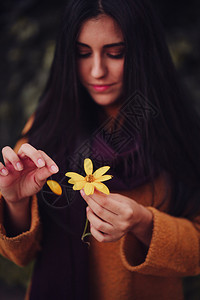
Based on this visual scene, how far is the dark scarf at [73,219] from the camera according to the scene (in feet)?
2.62

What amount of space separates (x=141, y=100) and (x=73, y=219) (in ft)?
1.40

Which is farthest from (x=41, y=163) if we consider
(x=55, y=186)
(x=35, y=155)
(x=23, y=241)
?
(x=23, y=241)

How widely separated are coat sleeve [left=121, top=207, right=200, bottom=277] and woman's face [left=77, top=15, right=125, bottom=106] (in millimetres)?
398

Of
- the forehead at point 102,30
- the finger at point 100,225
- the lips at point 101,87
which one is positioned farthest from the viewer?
the lips at point 101,87

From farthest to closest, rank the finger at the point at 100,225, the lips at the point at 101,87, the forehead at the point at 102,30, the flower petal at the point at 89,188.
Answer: the lips at the point at 101,87 < the forehead at the point at 102,30 < the finger at the point at 100,225 < the flower petal at the point at 89,188

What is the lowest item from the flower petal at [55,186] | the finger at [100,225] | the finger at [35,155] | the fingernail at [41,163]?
the finger at [100,225]

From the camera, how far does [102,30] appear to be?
795 mm

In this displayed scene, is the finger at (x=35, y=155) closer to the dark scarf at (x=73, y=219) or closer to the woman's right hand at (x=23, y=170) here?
the woman's right hand at (x=23, y=170)

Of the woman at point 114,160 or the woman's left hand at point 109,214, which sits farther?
the woman at point 114,160

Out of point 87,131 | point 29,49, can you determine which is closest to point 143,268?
point 87,131

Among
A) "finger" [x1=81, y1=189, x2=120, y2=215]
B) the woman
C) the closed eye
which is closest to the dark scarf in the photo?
the woman

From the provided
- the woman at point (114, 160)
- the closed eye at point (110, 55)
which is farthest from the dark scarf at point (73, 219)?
the closed eye at point (110, 55)

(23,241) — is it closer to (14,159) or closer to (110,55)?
(14,159)

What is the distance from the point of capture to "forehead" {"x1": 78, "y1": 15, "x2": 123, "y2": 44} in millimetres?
796
